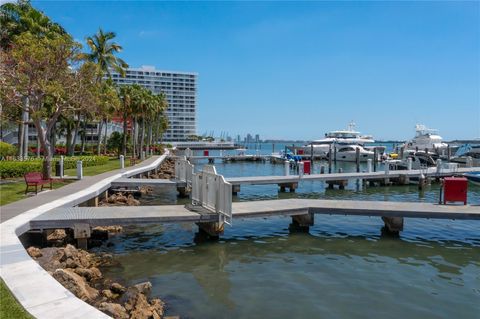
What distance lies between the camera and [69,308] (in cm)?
660

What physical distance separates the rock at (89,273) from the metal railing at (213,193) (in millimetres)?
Result: 4667

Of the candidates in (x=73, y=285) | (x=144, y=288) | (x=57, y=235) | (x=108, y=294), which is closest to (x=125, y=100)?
(x=57, y=235)

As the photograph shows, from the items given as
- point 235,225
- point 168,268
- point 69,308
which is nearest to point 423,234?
point 235,225

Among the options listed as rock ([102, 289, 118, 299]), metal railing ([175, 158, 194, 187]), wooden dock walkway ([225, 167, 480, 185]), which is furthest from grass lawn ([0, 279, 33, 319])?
wooden dock walkway ([225, 167, 480, 185])

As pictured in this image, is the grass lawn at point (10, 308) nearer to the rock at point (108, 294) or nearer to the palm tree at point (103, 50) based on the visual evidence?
the rock at point (108, 294)

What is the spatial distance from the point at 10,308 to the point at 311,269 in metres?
8.18

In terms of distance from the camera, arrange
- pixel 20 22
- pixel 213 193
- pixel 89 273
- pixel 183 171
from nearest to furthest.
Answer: pixel 89 273, pixel 213 193, pixel 183 171, pixel 20 22

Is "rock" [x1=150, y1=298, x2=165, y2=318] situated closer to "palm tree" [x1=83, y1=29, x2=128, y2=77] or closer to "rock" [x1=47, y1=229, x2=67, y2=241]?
"rock" [x1=47, y1=229, x2=67, y2=241]

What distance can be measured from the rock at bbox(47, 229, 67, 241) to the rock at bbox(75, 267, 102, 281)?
155 inches

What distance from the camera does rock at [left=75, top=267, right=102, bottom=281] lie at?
10.5 m

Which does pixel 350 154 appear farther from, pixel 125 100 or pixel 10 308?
pixel 10 308

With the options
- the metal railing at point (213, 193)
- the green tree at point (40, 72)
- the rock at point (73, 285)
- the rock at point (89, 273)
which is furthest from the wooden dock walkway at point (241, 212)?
the green tree at point (40, 72)

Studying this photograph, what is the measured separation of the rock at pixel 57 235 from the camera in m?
14.1

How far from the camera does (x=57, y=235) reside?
14.3 metres
